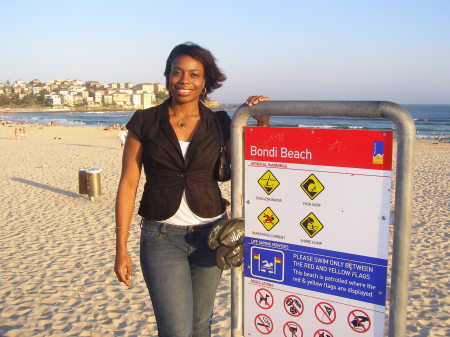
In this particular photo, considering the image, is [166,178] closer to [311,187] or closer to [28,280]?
[311,187]

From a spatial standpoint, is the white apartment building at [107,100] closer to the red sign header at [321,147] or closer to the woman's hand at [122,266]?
the woman's hand at [122,266]

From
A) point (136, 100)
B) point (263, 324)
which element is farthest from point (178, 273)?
point (136, 100)

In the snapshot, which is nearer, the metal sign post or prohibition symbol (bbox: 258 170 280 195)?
the metal sign post

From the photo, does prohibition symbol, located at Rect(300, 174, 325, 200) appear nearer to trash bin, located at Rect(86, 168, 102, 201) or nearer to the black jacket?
the black jacket

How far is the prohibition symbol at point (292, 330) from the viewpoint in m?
1.92

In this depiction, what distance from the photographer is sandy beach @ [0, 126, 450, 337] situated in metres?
3.96

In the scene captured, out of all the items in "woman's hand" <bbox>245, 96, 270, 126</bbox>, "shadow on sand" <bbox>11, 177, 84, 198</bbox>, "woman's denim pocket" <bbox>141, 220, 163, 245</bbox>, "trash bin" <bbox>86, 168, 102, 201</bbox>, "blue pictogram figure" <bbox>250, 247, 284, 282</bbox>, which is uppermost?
"woman's hand" <bbox>245, 96, 270, 126</bbox>

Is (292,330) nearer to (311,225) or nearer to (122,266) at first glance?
(311,225)

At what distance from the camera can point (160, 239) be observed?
84.1 inches

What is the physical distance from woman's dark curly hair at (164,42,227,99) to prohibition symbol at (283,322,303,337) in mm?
1303

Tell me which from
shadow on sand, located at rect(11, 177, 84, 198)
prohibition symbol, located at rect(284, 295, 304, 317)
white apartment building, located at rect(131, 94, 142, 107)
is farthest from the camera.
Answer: white apartment building, located at rect(131, 94, 142, 107)

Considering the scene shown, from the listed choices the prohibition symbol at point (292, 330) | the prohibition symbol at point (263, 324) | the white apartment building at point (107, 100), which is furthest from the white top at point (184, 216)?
the white apartment building at point (107, 100)

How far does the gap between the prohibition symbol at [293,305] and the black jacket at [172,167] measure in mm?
580

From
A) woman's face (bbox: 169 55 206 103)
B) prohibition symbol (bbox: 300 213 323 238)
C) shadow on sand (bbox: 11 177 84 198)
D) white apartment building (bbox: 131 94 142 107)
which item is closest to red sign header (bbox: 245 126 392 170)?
prohibition symbol (bbox: 300 213 323 238)
